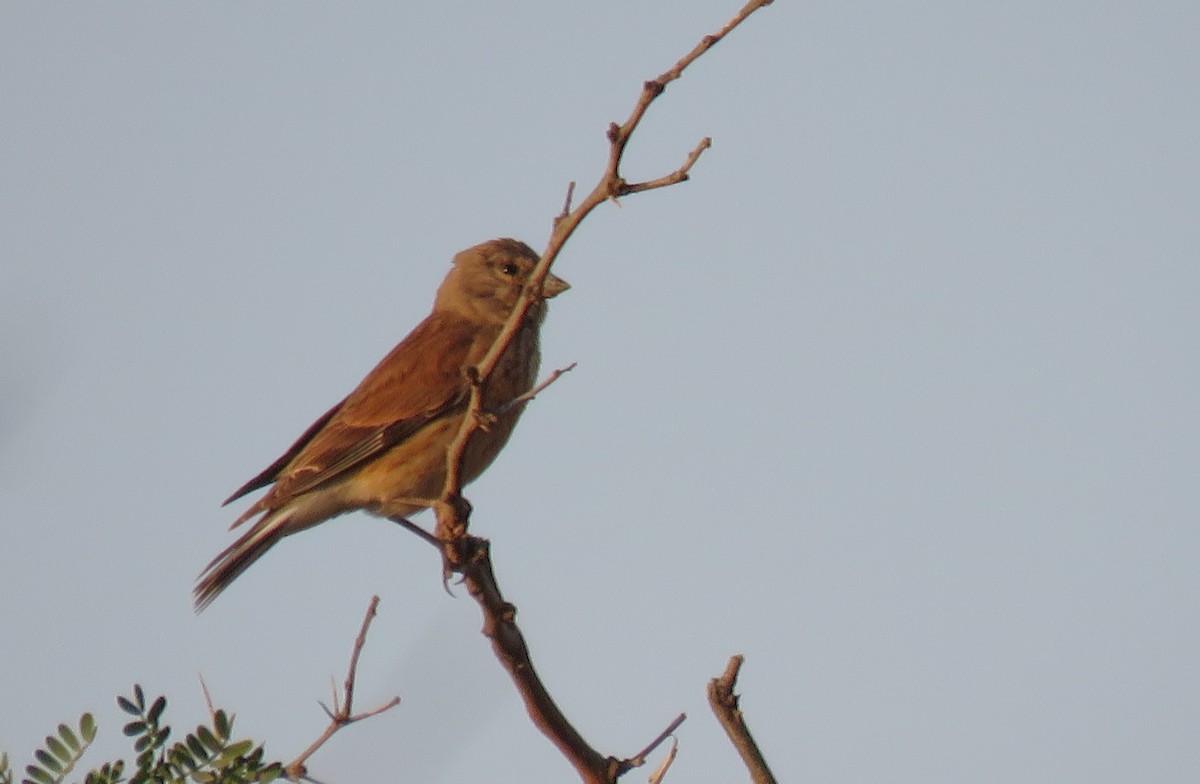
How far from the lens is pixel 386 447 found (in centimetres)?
654

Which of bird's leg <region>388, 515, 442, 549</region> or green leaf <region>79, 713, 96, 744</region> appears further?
bird's leg <region>388, 515, 442, 549</region>

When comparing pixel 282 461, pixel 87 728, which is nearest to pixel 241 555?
pixel 282 461

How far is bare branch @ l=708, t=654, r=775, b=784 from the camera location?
3135mm

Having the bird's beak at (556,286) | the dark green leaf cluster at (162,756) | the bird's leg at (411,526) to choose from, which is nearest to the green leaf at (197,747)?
the dark green leaf cluster at (162,756)

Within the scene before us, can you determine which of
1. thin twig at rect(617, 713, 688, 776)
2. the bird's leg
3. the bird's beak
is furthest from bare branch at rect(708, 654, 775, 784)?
the bird's beak

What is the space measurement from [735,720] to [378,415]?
146 inches

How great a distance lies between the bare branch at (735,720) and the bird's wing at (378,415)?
3432mm

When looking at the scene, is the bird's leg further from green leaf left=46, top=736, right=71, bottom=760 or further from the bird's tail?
green leaf left=46, top=736, right=71, bottom=760

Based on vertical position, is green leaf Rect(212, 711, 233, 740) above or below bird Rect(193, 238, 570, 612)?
below

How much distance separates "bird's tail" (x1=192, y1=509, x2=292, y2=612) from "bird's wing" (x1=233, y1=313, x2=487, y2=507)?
9cm

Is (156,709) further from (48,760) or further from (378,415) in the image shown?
(378,415)

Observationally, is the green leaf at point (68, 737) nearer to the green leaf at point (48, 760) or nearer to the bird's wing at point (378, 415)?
the green leaf at point (48, 760)

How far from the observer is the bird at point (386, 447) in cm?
628

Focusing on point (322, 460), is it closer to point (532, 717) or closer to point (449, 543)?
point (449, 543)
